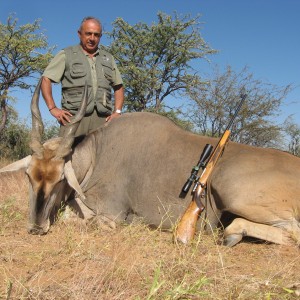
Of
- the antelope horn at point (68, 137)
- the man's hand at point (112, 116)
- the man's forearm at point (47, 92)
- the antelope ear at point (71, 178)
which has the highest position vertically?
the man's forearm at point (47, 92)

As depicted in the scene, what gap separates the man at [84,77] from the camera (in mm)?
4094

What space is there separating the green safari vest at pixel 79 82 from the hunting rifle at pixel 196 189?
1.39 meters

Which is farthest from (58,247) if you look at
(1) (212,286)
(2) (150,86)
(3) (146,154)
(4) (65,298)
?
(2) (150,86)

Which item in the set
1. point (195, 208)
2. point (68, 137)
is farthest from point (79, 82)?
point (195, 208)

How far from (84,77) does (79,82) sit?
2.8 inches

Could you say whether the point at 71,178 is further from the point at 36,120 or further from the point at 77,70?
the point at 77,70

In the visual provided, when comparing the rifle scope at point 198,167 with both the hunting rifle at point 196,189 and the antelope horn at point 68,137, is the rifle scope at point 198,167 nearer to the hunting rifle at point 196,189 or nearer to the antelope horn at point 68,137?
the hunting rifle at point 196,189

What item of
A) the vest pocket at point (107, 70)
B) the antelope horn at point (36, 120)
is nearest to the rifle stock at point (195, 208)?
the antelope horn at point (36, 120)

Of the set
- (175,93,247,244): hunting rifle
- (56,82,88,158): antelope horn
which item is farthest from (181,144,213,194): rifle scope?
(56,82,88,158): antelope horn

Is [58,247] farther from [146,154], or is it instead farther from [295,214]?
[295,214]

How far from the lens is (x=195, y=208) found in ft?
9.93

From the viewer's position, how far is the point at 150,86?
14773 millimetres

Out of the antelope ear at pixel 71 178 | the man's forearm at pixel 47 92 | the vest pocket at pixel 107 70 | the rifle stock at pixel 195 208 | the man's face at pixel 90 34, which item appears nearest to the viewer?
the rifle stock at pixel 195 208

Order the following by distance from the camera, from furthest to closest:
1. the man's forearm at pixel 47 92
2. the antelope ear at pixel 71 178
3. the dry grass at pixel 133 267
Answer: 1. the man's forearm at pixel 47 92
2. the antelope ear at pixel 71 178
3. the dry grass at pixel 133 267
